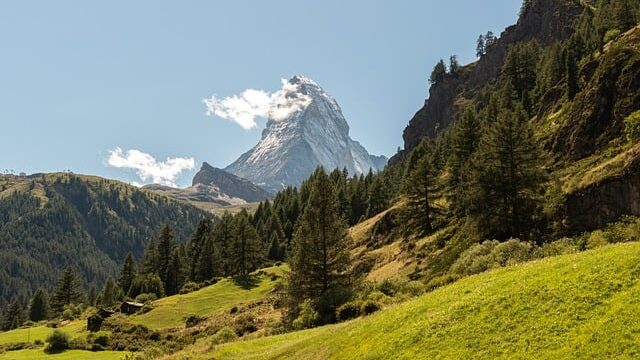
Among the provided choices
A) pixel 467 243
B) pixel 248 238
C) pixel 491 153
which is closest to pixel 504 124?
pixel 491 153

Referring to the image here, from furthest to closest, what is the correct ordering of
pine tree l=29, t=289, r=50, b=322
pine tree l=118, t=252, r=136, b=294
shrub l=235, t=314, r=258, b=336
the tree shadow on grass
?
pine tree l=118, t=252, r=136, b=294, pine tree l=29, t=289, r=50, b=322, the tree shadow on grass, shrub l=235, t=314, r=258, b=336

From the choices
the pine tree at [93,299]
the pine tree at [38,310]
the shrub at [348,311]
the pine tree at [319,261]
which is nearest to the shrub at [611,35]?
the pine tree at [319,261]

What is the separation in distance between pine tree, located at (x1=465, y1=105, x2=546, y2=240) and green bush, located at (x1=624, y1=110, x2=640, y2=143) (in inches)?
343

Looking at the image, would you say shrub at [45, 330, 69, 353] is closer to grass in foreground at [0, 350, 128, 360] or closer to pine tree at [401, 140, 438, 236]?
grass in foreground at [0, 350, 128, 360]

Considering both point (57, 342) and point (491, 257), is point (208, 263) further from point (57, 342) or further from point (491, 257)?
point (491, 257)

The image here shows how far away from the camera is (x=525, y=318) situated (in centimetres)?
1869

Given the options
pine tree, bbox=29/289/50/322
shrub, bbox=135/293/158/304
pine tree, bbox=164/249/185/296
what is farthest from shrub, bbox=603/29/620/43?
pine tree, bbox=29/289/50/322

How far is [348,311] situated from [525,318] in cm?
2330

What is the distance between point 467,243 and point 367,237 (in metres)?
38.6

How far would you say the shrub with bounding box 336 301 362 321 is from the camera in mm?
40312

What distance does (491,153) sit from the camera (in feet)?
182

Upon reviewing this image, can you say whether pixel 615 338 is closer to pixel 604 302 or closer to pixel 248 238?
pixel 604 302

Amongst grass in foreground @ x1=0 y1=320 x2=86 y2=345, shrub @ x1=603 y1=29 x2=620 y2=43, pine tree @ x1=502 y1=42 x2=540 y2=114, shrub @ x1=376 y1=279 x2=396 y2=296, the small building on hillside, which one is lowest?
shrub @ x1=376 y1=279 x2=396 y2=296

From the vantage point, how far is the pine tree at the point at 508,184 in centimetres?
5322
